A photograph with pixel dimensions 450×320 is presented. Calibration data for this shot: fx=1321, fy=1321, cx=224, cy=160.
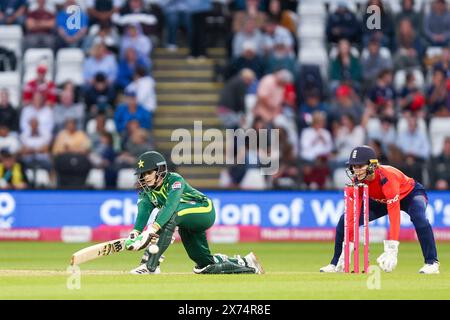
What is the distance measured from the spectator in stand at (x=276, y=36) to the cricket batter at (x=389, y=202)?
1171 cm

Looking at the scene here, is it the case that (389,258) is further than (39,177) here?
No

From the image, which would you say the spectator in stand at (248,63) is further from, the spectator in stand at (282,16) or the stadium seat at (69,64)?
the stadium seat at (69,64)

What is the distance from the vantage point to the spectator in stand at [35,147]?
23984mm

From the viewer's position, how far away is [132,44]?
2600 centimetres

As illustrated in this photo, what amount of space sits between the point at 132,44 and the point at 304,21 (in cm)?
367

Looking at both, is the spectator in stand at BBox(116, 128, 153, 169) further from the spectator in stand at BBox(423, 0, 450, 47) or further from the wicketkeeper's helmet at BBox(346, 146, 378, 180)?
the wicketkeeper's helmet at BBox(346, 146, 378, 180)

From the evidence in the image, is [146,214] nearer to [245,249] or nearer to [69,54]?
[245,249]

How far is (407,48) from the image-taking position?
86.9 ft

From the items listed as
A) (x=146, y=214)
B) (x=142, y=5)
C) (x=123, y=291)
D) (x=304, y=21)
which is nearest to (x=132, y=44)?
(x=142, y=5)

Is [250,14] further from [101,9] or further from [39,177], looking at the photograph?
[39,177]

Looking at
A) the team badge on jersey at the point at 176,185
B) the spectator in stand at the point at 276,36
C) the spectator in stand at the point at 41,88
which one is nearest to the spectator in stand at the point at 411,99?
the spectator in stand at the point at 276,36

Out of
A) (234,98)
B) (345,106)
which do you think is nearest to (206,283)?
(345,106)

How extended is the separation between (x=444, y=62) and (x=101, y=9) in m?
6.96

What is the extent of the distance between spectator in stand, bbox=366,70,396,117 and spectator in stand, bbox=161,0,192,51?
3.92 metres
